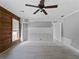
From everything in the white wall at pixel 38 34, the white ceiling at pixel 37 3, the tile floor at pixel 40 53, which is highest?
the white ceiling at pixel 37 3

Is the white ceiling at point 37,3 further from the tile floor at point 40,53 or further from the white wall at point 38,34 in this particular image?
the white wall at point 38,34

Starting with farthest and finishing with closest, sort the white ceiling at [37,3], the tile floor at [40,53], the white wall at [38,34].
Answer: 1. the white wall at [38,34]
2. the tile floor at [40,53]
3. the white ceiling at [37,3]

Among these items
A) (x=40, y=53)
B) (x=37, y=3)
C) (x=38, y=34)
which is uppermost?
(x=37, y=3)

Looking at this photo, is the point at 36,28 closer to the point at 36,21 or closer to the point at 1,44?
the point at 36,21

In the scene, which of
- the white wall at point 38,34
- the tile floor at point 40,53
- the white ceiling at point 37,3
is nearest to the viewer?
the white ceiling at point 37,3

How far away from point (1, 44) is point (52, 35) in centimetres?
863

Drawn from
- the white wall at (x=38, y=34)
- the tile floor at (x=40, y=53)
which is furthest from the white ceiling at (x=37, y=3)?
the white wall at (x=38, y=34)

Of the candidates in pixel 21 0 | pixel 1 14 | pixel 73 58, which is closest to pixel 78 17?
pixel 73 58

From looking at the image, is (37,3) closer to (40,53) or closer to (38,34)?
(40,53)

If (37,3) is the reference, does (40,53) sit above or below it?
below

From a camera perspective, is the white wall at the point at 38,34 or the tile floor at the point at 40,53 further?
the white wall at the point at 38,34

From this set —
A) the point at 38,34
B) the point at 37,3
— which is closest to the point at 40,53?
the point at 37,3

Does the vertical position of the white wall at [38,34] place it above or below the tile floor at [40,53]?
above

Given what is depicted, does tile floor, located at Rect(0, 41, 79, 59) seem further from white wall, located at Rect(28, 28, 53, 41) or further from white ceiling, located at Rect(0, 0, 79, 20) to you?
white wall, located at Rect(28, 28, 53, 41)
